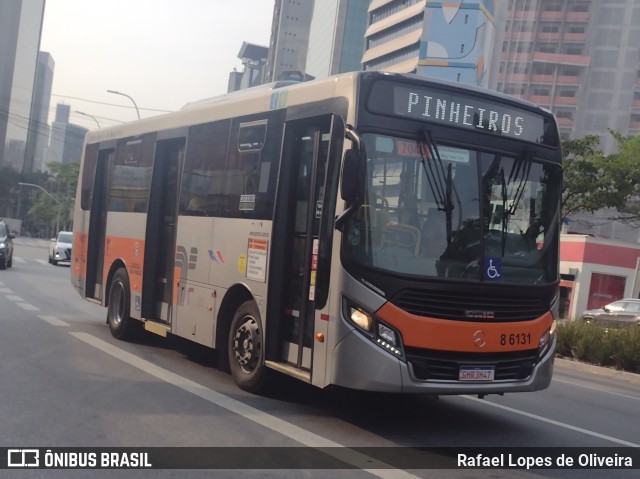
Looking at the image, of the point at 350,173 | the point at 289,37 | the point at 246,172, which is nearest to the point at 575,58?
the point at 289,37

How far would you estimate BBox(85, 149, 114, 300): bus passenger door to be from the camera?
13977 millimetres

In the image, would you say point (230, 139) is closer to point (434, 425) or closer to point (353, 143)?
point (353, 143)

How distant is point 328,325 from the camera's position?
24.5ft

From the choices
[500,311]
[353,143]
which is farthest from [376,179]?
[500,311]

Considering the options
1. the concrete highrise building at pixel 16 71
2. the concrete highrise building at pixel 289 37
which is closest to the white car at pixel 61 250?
the concrete highrise building at pixel 289 37

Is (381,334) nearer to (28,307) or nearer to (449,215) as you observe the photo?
(449,215)

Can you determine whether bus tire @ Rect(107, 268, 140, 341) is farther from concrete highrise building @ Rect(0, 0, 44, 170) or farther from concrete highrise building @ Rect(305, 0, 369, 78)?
concrete highrise building @ Rect(0, 0, 44, 170)

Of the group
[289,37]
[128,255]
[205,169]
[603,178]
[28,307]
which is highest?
[289,37]

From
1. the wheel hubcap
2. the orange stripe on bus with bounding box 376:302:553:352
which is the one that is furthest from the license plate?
the wheel hubcap

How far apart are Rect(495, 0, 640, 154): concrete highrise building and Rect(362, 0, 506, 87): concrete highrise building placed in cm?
274

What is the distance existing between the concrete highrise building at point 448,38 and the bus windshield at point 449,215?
257 feet

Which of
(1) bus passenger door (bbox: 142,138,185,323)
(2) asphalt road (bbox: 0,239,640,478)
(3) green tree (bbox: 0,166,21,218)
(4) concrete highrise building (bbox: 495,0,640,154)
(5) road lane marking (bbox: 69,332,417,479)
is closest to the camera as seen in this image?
→ (5) road lane marking (bbox: 69,332,417,479)

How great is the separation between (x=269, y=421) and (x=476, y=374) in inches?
77.7

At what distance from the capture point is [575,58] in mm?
88500
